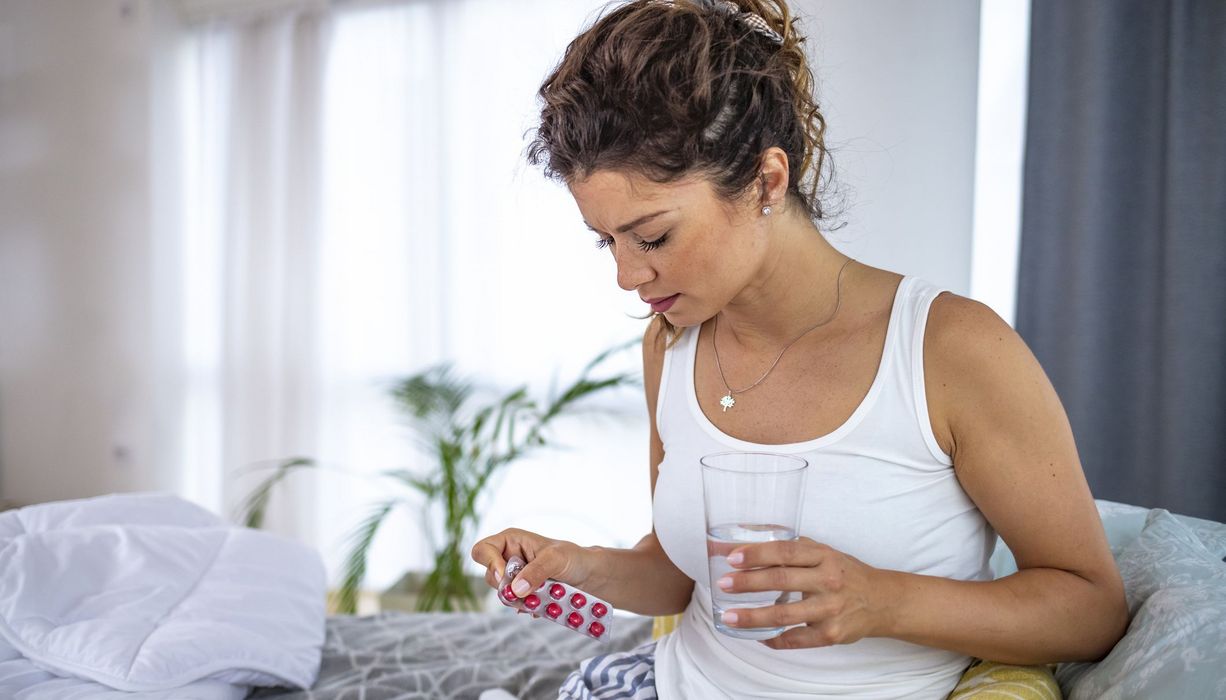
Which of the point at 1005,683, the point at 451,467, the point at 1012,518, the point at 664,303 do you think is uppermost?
the point at 664,303

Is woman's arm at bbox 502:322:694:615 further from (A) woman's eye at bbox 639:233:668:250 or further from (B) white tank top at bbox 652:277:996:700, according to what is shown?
(A) woman's eye at bbox 639:233:668:250

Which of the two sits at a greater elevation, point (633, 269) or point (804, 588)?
point (633, 269)

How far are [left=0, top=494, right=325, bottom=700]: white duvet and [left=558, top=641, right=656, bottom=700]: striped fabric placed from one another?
0.56 meters

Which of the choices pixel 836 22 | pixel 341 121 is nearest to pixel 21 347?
pixel 341 121

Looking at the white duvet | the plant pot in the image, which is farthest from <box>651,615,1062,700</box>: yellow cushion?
the plant pot

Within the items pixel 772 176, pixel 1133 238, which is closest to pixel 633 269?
pixel 772 176

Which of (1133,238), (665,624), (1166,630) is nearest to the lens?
(1166,630)

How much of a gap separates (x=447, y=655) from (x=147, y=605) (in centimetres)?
57

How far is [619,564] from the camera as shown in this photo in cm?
136

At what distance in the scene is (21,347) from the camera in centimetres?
414

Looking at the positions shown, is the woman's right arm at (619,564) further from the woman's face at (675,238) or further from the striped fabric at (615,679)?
the woman's face at (675,238)

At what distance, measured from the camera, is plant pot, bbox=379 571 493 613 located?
10.0 ft

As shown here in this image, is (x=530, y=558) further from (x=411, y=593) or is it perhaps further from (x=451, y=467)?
(x=411, y=593)

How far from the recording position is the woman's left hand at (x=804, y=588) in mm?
838
